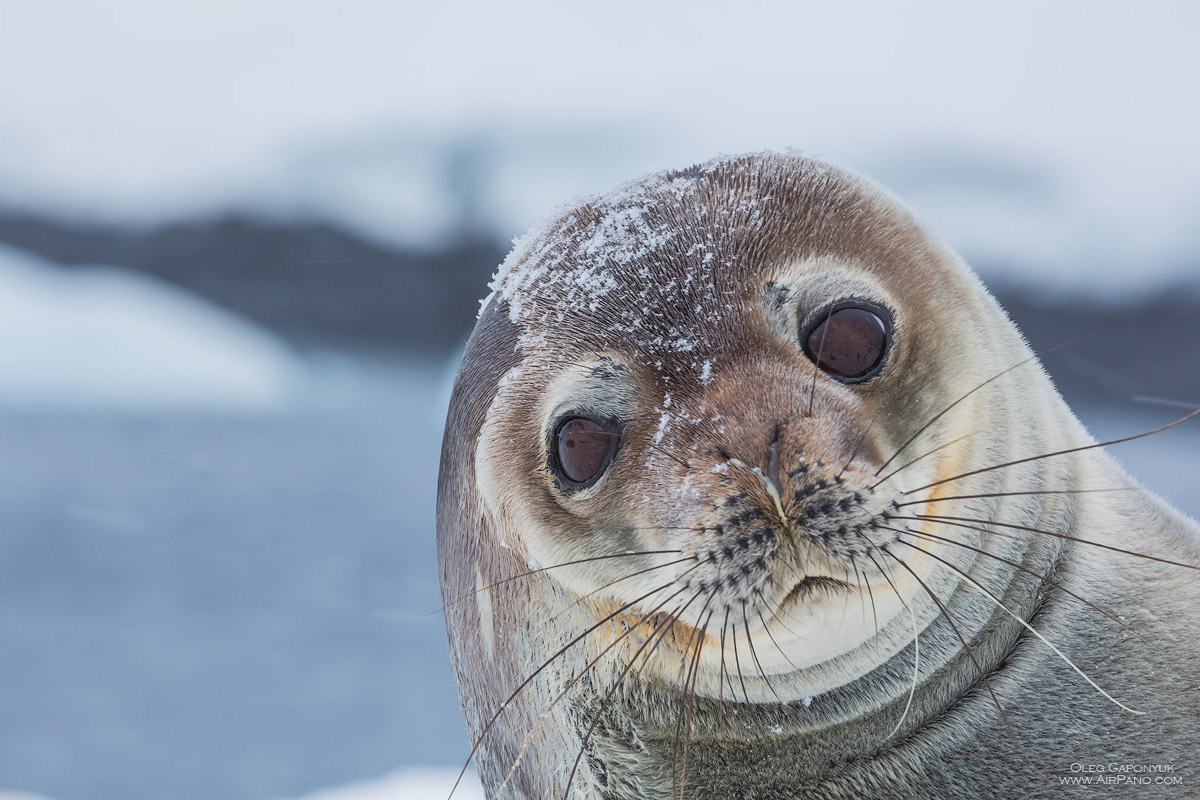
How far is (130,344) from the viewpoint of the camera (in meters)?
3.72

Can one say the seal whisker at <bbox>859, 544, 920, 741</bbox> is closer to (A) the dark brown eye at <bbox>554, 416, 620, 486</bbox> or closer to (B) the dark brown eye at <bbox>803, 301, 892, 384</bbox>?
(B) the dark brown eye at <bbox>803, 301, 892, 384</bbox>

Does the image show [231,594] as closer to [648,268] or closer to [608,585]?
[608,585]

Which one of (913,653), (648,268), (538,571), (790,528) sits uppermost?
(648,268)

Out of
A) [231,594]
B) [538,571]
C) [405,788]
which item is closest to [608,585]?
[538,571]

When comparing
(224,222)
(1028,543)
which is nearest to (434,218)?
(224,222)

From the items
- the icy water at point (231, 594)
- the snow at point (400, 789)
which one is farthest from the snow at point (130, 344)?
the snow at point (400, 789)

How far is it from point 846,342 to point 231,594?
2.77 m

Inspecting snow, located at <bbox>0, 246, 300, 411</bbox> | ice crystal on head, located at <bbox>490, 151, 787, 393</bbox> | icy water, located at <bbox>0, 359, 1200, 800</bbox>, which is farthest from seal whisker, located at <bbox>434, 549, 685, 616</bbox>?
snow, located at <bbox>0, 246, 300, 411</bbox>

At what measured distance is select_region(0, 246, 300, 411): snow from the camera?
12.2 ft

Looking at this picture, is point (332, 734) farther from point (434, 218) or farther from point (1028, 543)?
point (1028, 543)

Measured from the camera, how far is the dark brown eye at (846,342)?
3.58 ft

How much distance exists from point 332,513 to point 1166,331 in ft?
10.3

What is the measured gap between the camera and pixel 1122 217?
Answer: 3.14 m

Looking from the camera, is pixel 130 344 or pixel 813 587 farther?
pixel 130 344
